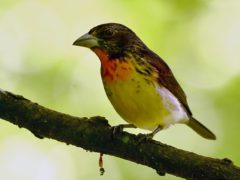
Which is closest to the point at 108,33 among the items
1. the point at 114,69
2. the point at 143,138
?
the point at 114,69

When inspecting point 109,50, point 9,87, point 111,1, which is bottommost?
point 109,50

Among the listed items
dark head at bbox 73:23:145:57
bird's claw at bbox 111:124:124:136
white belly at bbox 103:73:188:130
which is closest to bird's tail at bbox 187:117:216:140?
white belly at bbox 103:73:188:130

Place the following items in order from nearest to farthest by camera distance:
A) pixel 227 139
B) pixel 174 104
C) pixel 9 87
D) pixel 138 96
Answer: pixel 138 96 < pixel 174 104 < pixel 227 139 < pixel 9 87

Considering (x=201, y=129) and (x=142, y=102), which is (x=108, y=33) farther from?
(x=201, y=129)

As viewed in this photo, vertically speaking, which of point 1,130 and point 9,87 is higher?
point 9,87

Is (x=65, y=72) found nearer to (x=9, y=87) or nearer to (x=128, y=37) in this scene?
(x=9, y=87)

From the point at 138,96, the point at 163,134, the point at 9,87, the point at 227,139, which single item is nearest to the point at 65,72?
the point at 9,87

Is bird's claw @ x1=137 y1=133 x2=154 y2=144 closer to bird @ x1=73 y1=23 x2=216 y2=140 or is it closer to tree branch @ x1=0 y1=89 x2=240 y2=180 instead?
tree branch @ x1=0 y1=89 x2=240 y2=180
